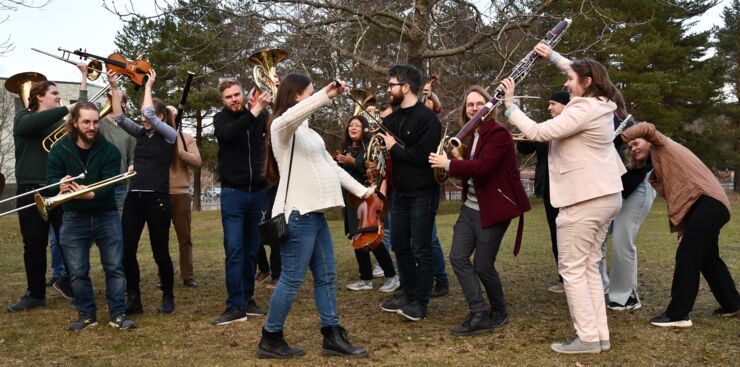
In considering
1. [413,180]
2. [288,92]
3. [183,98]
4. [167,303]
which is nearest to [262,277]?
[167,303]

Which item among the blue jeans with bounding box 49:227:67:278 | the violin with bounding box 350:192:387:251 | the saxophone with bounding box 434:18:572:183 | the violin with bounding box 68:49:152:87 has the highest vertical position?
the violin with bounding box 68:49:152:87

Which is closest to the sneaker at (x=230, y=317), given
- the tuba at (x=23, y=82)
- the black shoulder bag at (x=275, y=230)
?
the black shoulder bag at (x=275, y=230)

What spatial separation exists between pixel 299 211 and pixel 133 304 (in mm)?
2645

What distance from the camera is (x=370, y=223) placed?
5551mm

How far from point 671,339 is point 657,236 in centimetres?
932

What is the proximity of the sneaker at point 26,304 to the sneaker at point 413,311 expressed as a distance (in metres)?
3.78

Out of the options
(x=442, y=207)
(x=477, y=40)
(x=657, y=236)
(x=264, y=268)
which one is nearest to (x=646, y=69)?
(x=442, y=207)

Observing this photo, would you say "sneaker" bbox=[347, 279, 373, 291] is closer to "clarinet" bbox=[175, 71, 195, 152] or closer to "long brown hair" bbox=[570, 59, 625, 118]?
"clarinet" bbox=[175, 71, 195, 152]

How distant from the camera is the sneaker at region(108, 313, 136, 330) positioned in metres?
5.77

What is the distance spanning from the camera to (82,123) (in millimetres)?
5609

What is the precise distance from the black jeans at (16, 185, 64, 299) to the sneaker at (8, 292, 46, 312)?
4 centimetres

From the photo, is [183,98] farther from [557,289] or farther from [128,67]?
[557,289]

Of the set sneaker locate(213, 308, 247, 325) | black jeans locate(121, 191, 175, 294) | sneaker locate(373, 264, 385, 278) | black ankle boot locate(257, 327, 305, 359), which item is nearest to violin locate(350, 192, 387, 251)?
black ankle boot locate(257, 327, 305, 359)

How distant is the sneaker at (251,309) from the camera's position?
20.5ft
